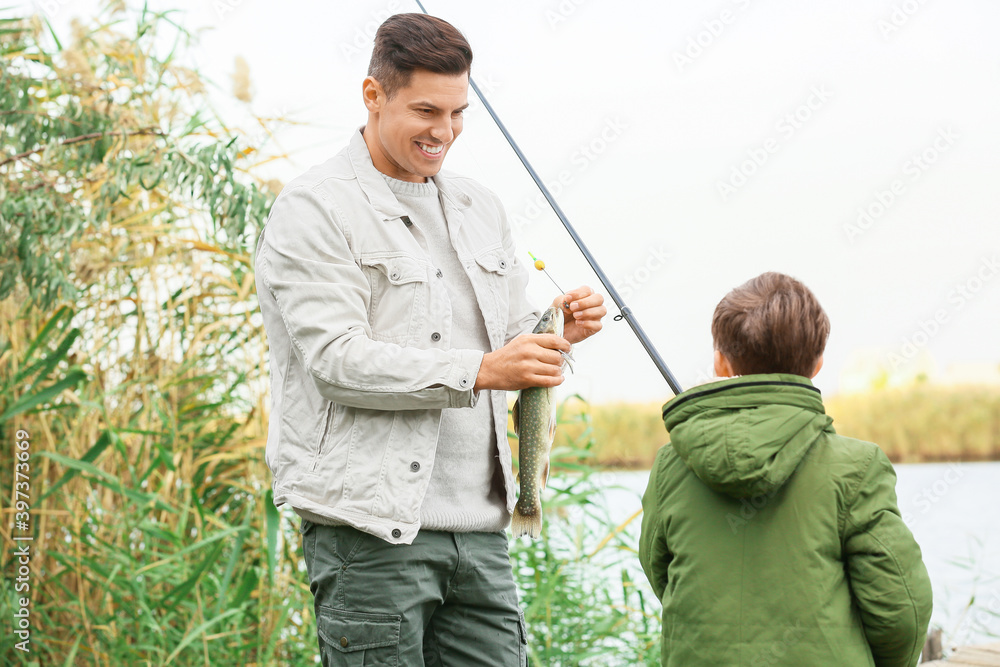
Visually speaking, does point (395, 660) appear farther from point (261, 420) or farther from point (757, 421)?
point (261, 420)

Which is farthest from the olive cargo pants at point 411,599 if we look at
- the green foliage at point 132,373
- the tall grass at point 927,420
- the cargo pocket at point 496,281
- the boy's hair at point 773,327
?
the tall grass at point 927,420

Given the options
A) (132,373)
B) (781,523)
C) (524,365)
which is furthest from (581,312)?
(132,373)

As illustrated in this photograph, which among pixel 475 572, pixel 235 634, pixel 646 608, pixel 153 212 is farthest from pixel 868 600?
pixel 153 212

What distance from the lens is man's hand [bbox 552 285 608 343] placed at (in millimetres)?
1866

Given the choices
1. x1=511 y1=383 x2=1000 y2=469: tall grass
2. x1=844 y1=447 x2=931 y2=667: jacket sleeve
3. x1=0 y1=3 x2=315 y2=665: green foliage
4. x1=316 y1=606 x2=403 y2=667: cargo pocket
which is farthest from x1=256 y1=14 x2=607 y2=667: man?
x1=511 y1=383 x2=1000 y2=469: tall grass

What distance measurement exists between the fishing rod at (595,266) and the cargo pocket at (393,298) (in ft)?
1.45

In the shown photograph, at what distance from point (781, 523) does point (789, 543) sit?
36 mm

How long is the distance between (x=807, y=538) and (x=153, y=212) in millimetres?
2614

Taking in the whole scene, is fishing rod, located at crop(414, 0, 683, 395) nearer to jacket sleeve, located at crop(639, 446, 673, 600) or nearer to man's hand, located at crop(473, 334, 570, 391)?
jacket sleeve, located at crop(639, 446, 673, 600)

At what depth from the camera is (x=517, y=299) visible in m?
2.05

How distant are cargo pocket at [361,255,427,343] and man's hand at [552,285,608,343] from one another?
0.94ft

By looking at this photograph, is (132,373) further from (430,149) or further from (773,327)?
(773,327)

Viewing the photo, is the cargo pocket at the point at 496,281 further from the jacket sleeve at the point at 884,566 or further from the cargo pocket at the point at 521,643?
the jacket sleeve at the point at 884,566

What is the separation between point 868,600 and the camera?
1.58m
